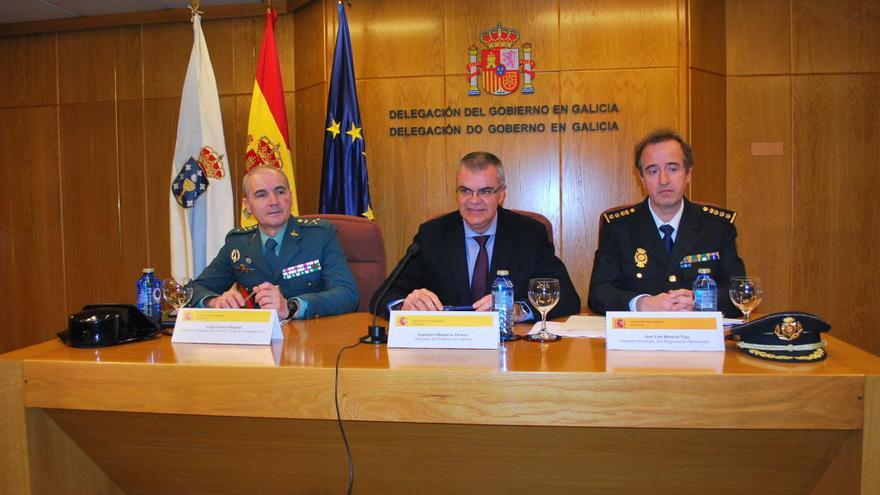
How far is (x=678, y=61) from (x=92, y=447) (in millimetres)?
4042

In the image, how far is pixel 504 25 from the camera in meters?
4.41

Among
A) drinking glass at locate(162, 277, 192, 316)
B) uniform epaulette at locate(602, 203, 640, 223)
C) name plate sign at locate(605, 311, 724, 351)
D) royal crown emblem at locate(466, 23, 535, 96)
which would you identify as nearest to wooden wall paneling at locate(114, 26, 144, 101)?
royal crown emblem at locate(466, 23, 535, 96)

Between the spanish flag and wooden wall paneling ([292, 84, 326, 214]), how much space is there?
0.51m

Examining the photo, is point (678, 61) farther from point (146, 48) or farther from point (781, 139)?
point (146, 48)

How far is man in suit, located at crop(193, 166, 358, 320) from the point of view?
241 cm

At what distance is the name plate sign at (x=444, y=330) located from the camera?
5.07 ft

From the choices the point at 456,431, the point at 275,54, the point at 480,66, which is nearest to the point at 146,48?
the point at 275,54

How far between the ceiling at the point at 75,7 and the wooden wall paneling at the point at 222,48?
184 millimetres

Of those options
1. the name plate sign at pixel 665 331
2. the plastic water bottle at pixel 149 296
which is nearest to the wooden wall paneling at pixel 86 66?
the plastic water bottle at pixel 149 296

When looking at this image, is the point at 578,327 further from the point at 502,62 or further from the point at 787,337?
the point at 502,62

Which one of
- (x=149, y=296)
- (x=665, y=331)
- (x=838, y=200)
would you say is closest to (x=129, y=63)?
(x=149, y=296)

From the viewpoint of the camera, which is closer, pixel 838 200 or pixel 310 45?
pixel 838 200

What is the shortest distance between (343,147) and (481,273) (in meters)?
2.12

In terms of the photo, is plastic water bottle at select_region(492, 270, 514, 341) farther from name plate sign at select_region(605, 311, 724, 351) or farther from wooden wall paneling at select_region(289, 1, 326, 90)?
wooden wall paneling at select_region(289, 1, 326, 90)
